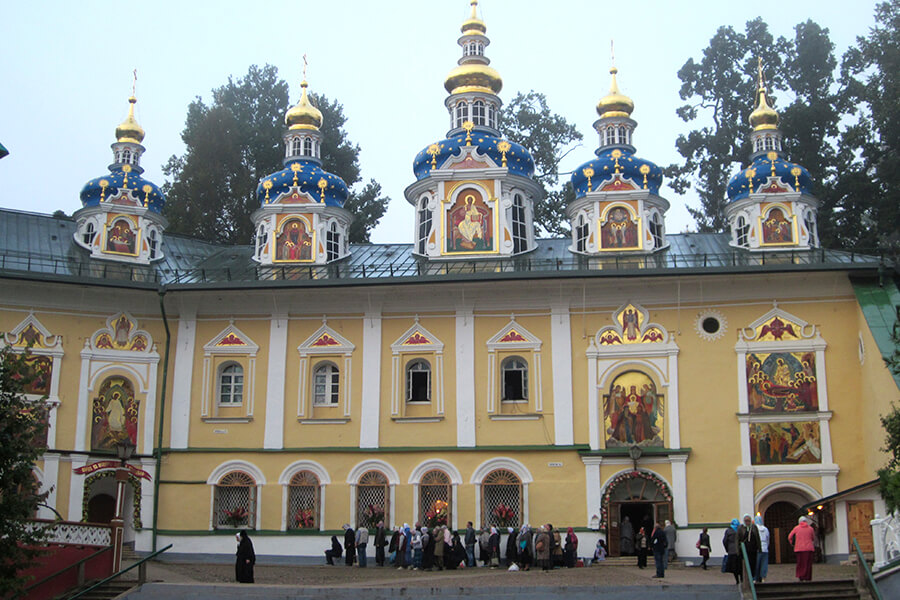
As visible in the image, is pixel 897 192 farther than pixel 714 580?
Yes

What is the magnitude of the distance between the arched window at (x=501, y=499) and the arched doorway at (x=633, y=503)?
2242mm

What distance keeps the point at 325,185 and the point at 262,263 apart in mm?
3243

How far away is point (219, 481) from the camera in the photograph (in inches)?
1128

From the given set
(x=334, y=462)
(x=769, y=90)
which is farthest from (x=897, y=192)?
(x=334, y=462)

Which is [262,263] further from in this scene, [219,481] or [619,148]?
[619,148]

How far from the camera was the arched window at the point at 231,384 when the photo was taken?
2969 centimetres

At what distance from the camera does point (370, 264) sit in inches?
1230

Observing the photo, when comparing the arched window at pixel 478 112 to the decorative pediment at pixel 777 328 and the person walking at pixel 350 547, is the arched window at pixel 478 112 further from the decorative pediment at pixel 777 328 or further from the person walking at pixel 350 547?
the person walking at pixel 350 547

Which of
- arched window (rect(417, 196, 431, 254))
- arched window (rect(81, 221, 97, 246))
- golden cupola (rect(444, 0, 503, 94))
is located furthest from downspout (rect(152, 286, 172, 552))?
golden cupola (rect(444, 0, 503, 94))

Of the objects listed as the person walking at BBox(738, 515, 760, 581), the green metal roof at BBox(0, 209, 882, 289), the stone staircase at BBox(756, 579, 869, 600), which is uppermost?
the green metal roof at BBox(0, 209, 882, 289)

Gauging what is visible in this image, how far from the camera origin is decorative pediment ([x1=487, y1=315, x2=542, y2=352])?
1120 inches

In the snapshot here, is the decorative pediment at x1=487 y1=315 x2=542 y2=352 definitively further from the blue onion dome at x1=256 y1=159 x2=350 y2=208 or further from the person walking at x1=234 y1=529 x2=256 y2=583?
the person walking at x1=234 y1=529 x2=256 y2=583

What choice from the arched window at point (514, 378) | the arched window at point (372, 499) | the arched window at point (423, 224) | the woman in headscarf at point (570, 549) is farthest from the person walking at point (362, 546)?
the arched window at point (423, 224)

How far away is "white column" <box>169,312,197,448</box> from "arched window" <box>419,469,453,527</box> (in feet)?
22.1
